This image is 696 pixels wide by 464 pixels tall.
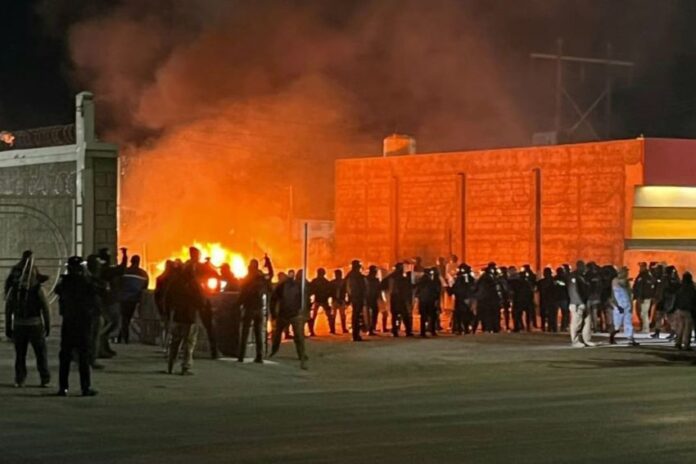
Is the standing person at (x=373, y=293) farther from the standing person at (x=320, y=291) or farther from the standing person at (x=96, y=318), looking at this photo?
the standing person at (x=96, y=318)

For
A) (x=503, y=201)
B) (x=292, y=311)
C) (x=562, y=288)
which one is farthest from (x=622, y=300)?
(x=503, y=201)

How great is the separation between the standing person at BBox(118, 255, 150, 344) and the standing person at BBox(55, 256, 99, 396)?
17.6 feet

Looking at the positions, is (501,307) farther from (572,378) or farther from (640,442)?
(640,442)

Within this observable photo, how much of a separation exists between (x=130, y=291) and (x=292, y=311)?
330cm

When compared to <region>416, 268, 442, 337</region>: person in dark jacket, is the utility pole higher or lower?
higher

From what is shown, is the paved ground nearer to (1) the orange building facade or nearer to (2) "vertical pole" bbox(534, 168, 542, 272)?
(1) the orange building facade

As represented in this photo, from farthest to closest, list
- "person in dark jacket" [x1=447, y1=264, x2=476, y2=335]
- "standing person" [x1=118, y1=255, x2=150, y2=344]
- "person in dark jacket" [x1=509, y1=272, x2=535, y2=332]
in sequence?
"person in dark jacket" [x1=509, y1=272, x2=535, y2=332]
"person in dark jacket" [x1=447, y1=264, x2=476, y2=335]
"standing person" [x1=118, y1=255, x2=150, y2=344]

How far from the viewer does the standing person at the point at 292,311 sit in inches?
713

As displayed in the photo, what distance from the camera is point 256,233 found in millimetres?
48438

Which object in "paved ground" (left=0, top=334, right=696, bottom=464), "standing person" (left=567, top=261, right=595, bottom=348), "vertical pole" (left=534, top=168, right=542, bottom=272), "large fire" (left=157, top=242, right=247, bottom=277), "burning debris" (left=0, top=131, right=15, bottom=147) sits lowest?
"paved ground" (left=0, top=334, right=696, bottom=464)

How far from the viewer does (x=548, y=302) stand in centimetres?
2520

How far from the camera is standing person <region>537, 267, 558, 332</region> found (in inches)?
984

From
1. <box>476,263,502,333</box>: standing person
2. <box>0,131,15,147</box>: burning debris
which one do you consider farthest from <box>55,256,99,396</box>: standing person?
<box>476,263,502,333</box>: standing person

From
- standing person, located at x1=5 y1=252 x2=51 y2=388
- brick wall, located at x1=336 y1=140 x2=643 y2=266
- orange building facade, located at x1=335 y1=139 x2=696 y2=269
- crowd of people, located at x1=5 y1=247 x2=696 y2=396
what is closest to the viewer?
standing person, located at x1=5 y1=252 x2=51 y2=388
